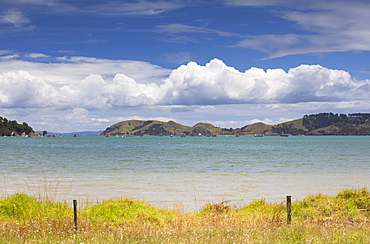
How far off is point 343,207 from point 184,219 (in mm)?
9020

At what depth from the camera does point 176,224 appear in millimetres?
16312

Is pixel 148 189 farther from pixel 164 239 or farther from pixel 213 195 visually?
pixel 164 239

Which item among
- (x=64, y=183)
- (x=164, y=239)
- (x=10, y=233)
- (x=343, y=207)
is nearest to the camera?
(x=164, y=239)

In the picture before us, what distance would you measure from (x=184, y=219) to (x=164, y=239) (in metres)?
3.96

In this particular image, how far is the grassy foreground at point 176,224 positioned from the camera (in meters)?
13.7

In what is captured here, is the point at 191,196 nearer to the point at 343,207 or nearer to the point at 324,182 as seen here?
the point at 343,207

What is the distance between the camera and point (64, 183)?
37031 millimetres

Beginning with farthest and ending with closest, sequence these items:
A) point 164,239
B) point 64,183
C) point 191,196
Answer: point 64,183 < point 191,196 < point 164,239

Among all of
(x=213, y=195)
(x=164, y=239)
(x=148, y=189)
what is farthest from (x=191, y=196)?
(x=164, y=239)

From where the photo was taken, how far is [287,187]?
34562 millimetres

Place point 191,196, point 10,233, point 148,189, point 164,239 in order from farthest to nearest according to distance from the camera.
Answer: point 148,189
point 191,196
point 10,233
point 164,239

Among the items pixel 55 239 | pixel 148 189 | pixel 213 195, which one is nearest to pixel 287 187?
pixel 213 195

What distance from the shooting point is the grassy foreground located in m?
13.7

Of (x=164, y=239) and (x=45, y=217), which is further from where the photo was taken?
(x=45, y=217)
